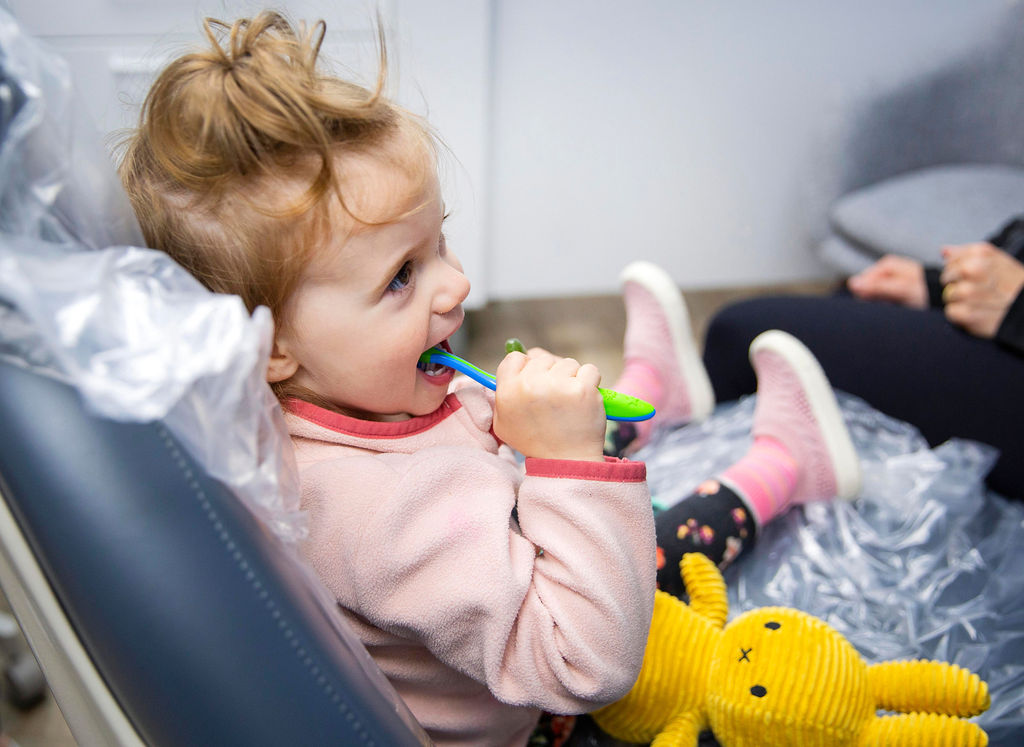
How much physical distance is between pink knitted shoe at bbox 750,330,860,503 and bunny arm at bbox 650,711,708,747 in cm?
40

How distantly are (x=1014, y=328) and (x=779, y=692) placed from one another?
62 centimetres

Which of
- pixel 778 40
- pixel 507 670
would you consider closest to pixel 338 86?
pixel 507 670

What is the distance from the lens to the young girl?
51cm

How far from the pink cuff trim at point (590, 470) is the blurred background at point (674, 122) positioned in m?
1.10

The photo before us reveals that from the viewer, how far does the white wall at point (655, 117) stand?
1.74 meters

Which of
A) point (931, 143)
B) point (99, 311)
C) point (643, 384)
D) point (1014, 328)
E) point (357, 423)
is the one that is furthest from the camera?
point (931, 143)

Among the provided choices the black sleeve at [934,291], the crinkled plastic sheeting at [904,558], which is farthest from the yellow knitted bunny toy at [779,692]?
the black sleeve at [934,291]

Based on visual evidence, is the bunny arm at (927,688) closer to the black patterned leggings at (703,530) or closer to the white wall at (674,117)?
the black patterned leggings at (703,530)

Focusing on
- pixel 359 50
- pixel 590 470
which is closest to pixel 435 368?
pixel 590 470

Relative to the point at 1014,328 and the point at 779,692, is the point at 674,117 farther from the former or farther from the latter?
the point at 779,692

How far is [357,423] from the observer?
612 mm

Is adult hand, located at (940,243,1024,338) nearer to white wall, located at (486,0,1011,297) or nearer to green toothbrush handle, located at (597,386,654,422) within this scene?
green toothbrush handle, located at (597,386,654,422)

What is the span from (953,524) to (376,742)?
79 centimetres

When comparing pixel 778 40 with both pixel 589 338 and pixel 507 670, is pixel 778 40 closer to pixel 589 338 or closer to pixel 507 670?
pixel 589 338
